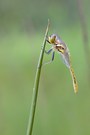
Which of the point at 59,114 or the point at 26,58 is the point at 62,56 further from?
the point at 26,58

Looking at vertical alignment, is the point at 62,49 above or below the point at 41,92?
below

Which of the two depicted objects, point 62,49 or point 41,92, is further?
point 41,92

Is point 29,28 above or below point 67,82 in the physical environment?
below

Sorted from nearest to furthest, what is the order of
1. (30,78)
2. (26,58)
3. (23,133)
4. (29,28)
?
(29,28), (23,133), (30,78), (26,58)

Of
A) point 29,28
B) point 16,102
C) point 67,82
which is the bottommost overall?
point 29,28

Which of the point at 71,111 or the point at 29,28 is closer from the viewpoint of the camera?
the point at 29,28

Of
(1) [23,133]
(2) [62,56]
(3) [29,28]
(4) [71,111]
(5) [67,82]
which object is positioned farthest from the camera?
(5) [67,82]

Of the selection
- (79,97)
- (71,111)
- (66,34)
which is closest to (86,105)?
(79,97)

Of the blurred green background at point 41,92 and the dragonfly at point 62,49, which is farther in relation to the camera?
the blurred green background at point 41,92

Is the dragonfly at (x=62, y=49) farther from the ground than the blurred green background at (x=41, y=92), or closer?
closer

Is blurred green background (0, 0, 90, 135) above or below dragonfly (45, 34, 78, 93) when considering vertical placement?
above

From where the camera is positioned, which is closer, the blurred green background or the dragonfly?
the dragonfly
